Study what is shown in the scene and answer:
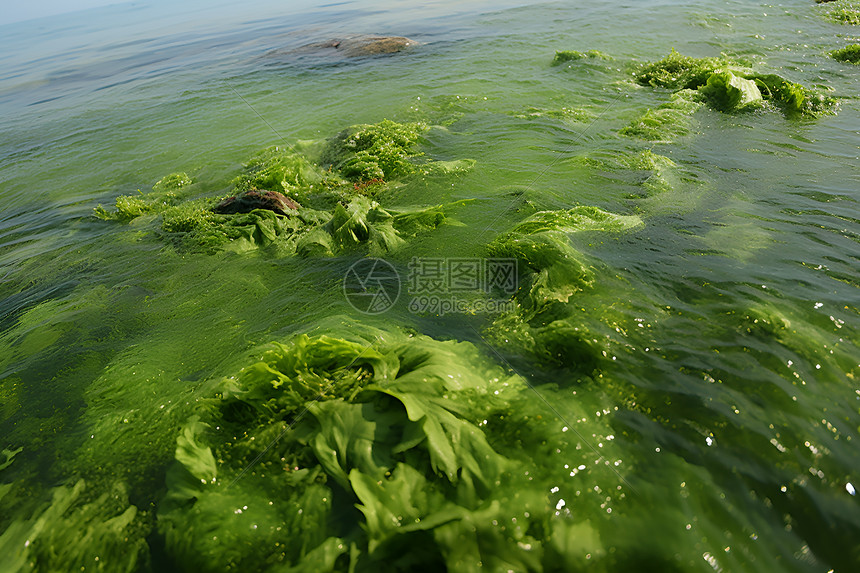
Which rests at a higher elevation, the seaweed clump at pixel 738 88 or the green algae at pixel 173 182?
the seaweed clump at pixel 738 88

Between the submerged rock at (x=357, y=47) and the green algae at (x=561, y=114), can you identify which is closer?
the green algae at (x=561, y=114)

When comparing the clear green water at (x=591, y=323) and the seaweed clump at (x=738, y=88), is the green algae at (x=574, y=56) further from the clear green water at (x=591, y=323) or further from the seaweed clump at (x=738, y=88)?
the seaweed clump at (x=738, y=88)

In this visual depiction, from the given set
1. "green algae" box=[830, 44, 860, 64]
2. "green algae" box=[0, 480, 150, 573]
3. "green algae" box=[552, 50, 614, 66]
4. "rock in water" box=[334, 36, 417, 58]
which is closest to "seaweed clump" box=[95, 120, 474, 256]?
"green algae" box=[0, 480, 150, 573]

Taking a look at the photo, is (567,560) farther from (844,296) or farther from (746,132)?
(746,132)

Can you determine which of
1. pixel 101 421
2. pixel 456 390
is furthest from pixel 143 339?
pixel 456 390

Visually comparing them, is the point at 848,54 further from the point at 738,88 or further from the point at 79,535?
the point at 79,535

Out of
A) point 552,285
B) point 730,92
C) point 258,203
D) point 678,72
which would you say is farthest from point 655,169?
point 678,72

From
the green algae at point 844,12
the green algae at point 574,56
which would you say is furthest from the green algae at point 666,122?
the green algae at point 844,12
